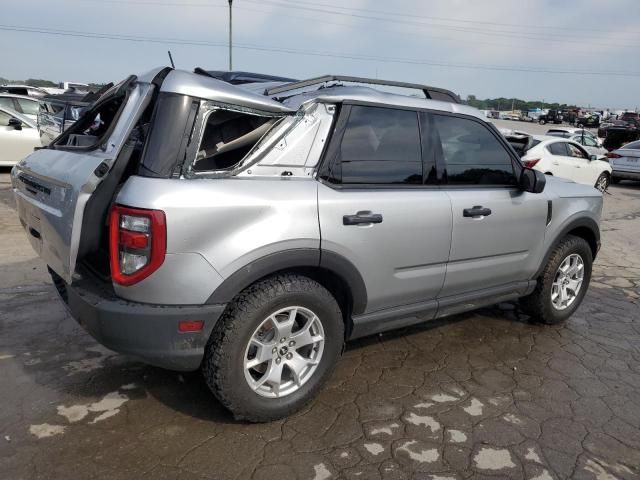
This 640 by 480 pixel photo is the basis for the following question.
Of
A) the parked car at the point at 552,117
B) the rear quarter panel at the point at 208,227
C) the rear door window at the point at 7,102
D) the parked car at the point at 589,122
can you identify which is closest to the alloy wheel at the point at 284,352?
the rear quarter panel at the point at 208,227

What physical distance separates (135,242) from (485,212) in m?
2.32

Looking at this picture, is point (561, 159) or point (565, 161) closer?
point (561, 159)

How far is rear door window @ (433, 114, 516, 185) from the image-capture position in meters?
3.52

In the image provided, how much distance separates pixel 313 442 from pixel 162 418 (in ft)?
2.82

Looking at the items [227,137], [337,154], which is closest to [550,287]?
[337,154]

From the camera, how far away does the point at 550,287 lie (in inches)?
171

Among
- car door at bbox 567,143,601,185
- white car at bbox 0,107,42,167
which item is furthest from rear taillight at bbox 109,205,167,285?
car door at bbox 567,143,601,185

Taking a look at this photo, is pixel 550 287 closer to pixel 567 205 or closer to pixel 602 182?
pixel 567 205

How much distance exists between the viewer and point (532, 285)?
420 cm

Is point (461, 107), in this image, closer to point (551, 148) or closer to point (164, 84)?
point (164, 84)

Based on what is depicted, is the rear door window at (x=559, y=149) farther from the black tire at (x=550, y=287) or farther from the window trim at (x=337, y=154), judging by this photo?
the window trim at (x=337, y=154)

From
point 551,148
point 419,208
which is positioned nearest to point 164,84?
point 419,208

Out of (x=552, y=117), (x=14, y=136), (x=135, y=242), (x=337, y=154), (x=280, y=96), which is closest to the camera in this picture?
(x=135, y=242)

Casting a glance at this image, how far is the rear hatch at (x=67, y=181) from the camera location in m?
Answer: 2.57
